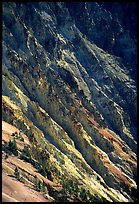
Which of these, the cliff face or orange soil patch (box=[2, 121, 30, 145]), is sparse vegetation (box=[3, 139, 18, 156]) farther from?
the cliff face

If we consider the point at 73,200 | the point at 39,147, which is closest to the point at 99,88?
the point at 39,147

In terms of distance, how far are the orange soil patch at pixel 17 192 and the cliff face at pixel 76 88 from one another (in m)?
21.9

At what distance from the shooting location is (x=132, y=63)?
500ft

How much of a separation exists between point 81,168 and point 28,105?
50.5ft

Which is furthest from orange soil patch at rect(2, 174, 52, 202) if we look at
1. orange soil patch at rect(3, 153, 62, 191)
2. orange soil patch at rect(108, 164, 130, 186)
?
orange soil patch at rect(108, 164, 130, 186)

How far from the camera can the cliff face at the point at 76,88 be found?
261ft

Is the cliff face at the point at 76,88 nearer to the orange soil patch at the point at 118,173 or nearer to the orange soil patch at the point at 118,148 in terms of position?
the orange soil patch at the point at 118,173

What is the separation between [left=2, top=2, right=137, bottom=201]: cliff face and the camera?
3130 inches

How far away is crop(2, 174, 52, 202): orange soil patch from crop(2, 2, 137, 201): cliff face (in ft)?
72.0

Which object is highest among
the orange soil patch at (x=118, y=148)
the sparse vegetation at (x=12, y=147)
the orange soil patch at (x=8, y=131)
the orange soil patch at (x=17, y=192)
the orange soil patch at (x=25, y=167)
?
the orange soil patch at (x=118, y=148)

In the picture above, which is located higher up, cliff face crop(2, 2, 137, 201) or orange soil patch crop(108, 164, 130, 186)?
cliff face crop(2, 2, 137, 201)

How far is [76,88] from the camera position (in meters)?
110

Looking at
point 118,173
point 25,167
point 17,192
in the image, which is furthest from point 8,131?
point 118,173

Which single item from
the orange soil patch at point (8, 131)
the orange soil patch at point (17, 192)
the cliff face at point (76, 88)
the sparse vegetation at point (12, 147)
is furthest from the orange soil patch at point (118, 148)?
the orange soil patch at point (17, 192)
